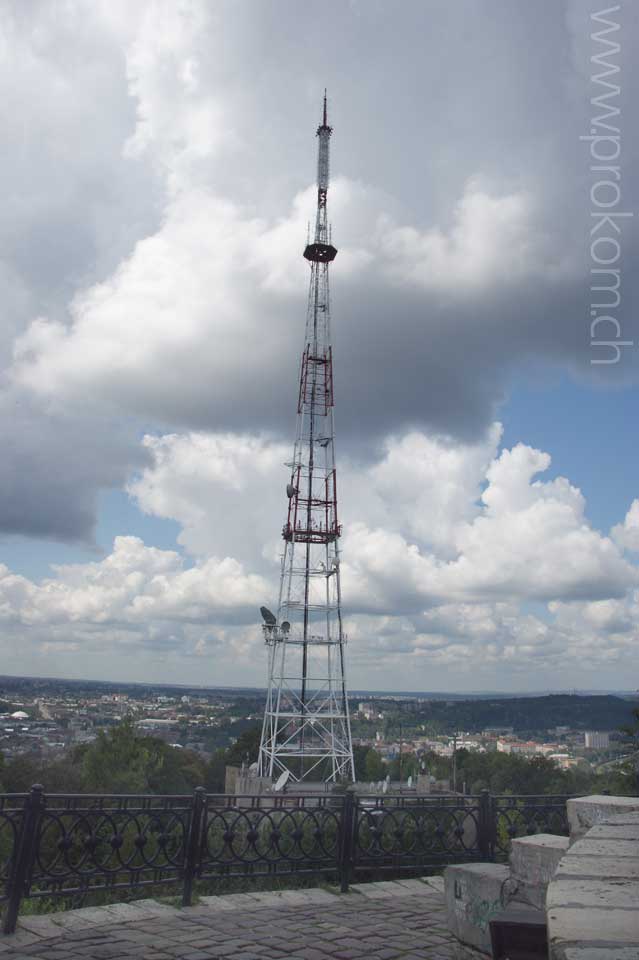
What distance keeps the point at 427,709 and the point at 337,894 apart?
191m

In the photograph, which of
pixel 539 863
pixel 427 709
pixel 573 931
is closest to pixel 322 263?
pixel 539 863

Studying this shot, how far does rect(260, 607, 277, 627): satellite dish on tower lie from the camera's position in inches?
1207

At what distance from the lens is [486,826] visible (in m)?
9.24

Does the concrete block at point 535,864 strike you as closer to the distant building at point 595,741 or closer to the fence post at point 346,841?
the fence post at point 346,841

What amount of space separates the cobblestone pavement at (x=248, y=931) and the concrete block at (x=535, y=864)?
53.9 inches

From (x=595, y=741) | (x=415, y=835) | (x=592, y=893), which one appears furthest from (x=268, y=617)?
(x=595, y=741)

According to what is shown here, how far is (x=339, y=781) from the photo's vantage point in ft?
112

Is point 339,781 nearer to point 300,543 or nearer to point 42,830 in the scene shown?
point 300,543

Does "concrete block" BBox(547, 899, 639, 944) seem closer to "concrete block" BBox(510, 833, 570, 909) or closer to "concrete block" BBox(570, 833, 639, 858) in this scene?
"concrete block" BBox(570, 833, 639, 858)

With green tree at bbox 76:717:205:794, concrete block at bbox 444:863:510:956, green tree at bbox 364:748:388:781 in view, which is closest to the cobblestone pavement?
concrete block at bbox 444:863:510:956

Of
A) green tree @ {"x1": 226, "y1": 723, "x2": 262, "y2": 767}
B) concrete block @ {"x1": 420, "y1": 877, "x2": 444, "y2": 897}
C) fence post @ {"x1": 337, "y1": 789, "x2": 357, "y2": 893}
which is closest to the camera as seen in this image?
fence post @ {"x1": 337, "y1": 789, "x2": 357, "y2": 893}

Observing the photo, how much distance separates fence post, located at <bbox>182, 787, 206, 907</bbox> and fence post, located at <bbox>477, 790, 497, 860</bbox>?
358cm

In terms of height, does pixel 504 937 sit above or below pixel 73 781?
above

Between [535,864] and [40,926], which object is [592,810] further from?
[40,926]
